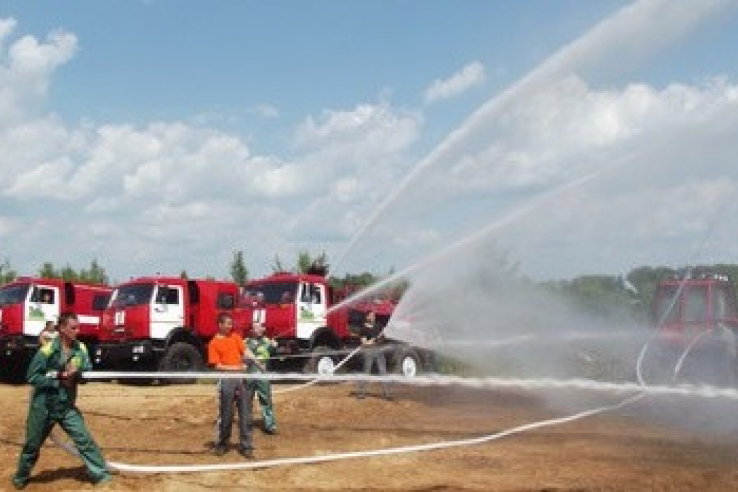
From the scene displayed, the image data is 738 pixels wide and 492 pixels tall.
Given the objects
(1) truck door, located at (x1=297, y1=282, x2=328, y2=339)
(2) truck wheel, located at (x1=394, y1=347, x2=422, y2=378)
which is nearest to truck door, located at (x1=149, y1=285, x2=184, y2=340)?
(1) truck door, located at (x1=297, y1=282, x2=328, y2=339)

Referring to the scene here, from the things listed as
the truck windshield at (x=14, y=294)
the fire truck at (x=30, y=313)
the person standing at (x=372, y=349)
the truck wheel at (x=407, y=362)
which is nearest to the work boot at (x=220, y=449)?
the person standing at (x=372, y=349)

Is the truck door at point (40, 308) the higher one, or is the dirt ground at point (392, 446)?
the truck door at point (40, 308)

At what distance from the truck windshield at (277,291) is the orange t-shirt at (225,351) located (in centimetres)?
1066

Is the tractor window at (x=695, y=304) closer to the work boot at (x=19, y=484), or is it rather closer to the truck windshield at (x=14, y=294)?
the work boot at (x=19, y=484)

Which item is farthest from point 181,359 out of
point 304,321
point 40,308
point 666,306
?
point 666,306

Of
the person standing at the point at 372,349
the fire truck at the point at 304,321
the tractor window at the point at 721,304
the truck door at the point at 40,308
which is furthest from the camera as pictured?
the truck door at the point at 40,308

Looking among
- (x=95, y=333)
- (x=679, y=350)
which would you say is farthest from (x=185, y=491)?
(x=95, y=333)

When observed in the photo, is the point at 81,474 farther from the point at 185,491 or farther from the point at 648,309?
the point at 648,309

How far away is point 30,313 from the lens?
2267cm

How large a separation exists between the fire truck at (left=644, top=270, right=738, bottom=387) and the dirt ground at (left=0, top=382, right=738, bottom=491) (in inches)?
42.6

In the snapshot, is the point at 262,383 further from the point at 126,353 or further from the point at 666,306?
the point at 126,353

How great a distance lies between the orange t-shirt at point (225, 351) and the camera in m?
12.1

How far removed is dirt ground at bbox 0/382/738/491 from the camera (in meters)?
10.3

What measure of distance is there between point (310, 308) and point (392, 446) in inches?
414
